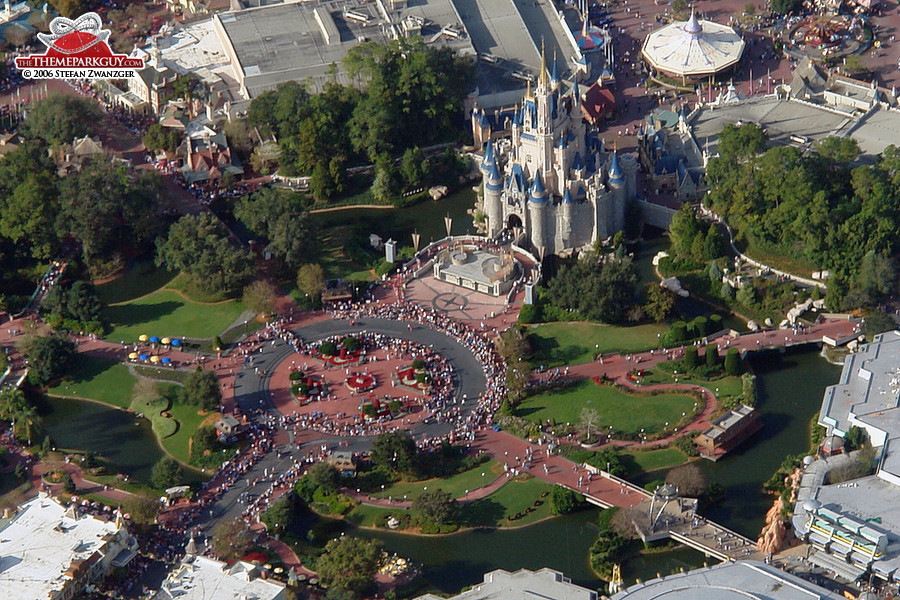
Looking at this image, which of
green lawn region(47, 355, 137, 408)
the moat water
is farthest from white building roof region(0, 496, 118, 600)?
green lawn region(47, 355, 137, 408)

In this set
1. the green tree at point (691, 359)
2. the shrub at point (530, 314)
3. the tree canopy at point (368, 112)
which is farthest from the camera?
the tree canopy at point (368, 112)

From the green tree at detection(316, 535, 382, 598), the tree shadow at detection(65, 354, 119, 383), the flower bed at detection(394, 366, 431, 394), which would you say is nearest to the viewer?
the green tree at detection(316, 535, 382, 598)

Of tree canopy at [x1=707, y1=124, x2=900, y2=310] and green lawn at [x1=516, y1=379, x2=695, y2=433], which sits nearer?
green lawn at [x1=516, y1=379, x2=695, y2=433]

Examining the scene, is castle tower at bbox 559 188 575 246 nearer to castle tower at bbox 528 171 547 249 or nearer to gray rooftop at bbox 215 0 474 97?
castle tower at bbox 528 171 547 249

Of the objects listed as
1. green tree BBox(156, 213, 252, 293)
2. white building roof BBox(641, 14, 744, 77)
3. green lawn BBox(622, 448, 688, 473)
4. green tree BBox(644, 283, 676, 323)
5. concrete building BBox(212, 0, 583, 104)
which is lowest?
green lawn BBox(622, 448, 688, 473)

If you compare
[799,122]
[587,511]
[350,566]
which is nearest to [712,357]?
[587,511]

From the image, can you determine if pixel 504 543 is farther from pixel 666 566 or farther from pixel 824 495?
pixel 824 495

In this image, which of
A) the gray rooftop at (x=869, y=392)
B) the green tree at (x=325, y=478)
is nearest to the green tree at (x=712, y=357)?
the gray rooftop at (x=869, y=392)

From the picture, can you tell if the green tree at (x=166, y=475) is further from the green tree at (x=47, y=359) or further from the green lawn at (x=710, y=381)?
the green lawn at (x=710, y=381)
